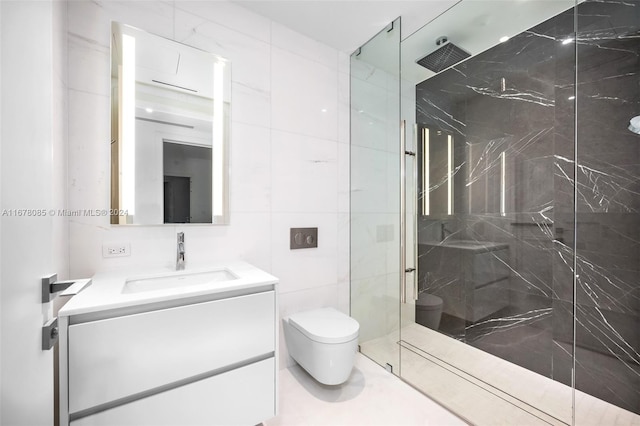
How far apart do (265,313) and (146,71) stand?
4.73 ft

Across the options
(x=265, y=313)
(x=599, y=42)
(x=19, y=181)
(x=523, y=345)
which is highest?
(x=599, y=42)

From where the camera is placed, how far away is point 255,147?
184 centimetres

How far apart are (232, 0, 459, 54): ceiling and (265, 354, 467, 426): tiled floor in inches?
93.9

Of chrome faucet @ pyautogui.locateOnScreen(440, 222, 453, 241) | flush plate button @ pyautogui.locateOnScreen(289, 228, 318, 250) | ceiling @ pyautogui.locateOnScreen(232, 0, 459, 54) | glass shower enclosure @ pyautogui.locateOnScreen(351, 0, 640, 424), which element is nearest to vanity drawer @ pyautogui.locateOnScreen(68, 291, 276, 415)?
flush plate button @ pyautogui.locateOnScreen(289, 228, 318, 250)

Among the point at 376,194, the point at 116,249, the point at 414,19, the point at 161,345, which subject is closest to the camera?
the point at 161,345

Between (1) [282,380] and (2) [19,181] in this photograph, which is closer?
(2) [19,181]

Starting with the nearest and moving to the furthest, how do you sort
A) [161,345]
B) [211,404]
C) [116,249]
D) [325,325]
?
[161,345], [211,404], [116,249], [325,325]

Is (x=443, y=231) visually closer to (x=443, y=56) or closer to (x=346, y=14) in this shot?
(x=443, y=56)

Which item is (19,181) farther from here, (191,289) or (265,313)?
(265,313)

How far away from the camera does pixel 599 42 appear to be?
4.95ft

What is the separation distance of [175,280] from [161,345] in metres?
0.44

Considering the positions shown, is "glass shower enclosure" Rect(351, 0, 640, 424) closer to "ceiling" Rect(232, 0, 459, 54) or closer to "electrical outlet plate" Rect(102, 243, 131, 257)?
"ceiling" Rect(232, 0, 459, 54)

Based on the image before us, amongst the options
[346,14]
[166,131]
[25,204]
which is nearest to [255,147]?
[166,131]

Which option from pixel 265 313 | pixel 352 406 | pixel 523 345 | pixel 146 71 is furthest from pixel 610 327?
pixel 146 71
